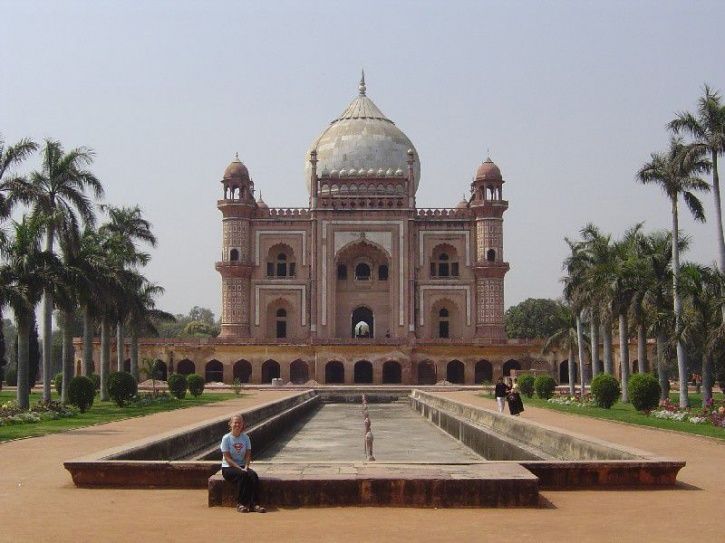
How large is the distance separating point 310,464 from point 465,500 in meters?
1.71

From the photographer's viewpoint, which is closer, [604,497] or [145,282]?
[604,497]

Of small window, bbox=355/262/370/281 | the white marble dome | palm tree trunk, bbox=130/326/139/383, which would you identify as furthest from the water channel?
the white marble dome

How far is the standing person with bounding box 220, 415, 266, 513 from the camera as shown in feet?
25.4

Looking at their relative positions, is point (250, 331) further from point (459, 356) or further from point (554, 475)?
point (554, 475)

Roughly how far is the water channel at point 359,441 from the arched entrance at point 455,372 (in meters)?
19.1

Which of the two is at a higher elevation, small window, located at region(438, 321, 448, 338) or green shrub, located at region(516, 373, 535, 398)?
small window, located at region(438, 321, 448, 338)

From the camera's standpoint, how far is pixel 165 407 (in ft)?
85.1

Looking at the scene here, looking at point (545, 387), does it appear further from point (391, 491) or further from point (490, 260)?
point (391, 491)

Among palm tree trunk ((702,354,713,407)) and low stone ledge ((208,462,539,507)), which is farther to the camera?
palm tree trunk ((702,354,713,407))

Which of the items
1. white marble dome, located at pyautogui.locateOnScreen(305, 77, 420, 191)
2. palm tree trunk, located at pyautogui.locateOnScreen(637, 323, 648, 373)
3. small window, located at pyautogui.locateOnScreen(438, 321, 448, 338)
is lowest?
palm tree trunk, located at pyautogui.locateOnScreen(637, 323, 648, 373)

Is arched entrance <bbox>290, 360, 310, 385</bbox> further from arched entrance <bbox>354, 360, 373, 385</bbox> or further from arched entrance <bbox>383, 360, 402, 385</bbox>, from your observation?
arched entrance <bbox>383, 360, 402, 385</bbox>

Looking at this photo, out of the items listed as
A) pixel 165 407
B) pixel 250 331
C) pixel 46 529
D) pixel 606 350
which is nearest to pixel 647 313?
pixel 606 350

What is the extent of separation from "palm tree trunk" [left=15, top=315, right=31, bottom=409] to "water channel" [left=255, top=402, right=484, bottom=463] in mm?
6063

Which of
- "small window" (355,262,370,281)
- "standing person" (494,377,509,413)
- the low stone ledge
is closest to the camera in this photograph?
the low stone ledge
